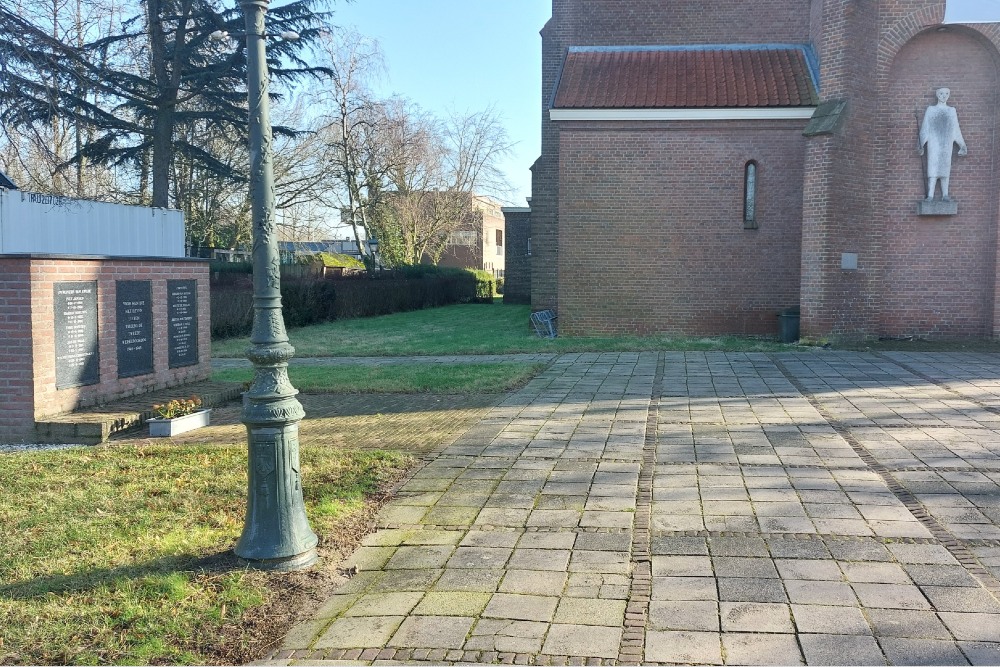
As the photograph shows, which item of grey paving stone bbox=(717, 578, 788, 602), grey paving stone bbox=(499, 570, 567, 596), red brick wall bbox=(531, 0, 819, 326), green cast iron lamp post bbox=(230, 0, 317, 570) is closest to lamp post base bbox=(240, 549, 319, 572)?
green cast iron lamp post bbox=(230, 0, 317, 570)

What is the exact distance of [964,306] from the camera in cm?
1592

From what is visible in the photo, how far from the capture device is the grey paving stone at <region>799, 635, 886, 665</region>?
11.0 ft

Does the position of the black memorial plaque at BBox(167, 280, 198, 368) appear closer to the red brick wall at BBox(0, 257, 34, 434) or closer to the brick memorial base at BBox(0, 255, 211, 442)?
the brick memorial base at BBox(0, 255, 211, 442)

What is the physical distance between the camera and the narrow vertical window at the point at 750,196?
17047 mm

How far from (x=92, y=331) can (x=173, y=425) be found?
1477 mm

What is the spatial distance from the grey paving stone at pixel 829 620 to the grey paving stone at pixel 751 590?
146mm

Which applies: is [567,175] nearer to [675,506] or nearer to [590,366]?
[590,366]

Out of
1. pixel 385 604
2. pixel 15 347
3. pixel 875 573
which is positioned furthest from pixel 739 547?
pixel 15 347

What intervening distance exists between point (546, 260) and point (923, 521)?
15.6 meters

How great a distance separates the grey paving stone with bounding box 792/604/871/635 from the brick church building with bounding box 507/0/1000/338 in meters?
12.5

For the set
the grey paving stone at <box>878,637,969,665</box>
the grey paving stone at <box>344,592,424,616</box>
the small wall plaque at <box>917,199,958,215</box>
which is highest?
the small wall plaque at <box>917,199,958,215</box>

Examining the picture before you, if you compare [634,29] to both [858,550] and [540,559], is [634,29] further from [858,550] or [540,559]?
[540,559]

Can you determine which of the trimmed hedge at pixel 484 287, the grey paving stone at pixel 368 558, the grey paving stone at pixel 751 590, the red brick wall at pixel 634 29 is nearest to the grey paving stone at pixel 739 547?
the grey paving stone at pixel 751 590

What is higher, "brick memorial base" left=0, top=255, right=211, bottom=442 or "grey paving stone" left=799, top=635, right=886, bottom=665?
"brick memorial base" left=0, top=255, right=211, bottom=442
